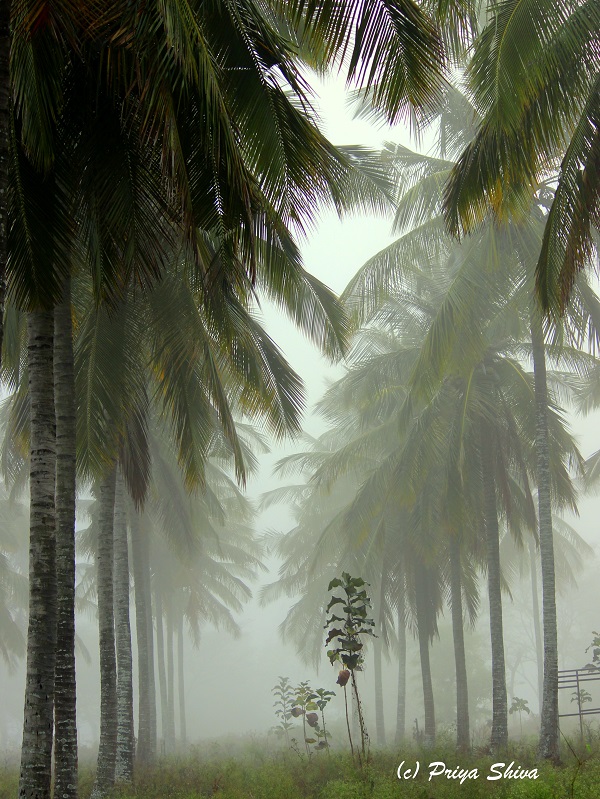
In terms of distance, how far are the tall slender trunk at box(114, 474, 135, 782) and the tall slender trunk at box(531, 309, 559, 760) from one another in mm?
6485

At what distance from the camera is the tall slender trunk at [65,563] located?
27.6 feet

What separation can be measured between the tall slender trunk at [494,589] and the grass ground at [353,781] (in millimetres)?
838

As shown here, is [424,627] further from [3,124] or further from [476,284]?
[3,124]

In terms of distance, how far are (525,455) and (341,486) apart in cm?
1385

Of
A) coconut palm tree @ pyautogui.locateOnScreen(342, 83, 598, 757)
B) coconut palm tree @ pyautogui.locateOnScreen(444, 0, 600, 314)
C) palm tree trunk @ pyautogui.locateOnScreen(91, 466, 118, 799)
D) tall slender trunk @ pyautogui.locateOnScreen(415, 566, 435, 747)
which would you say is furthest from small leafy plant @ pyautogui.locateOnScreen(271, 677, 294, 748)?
coconut palm tree @ pyautogui.locateOnScreen(444, 0, 600, 314)

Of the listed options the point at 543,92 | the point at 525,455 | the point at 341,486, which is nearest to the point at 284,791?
the point at 543,92

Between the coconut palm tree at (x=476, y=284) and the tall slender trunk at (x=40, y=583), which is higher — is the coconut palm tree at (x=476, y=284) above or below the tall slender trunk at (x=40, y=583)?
above

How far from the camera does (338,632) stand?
1171cm

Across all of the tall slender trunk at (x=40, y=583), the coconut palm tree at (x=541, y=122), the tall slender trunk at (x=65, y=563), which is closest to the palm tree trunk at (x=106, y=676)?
the tall slender trunk at (x=65, y=563)

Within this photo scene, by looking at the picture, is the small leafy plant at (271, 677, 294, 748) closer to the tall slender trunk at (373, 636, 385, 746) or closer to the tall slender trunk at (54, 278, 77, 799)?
the tall slender trunk at (373, 636, 385, 746)

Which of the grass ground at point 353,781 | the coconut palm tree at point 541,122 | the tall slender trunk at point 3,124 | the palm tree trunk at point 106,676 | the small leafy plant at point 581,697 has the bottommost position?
the grass ground at point 353,781

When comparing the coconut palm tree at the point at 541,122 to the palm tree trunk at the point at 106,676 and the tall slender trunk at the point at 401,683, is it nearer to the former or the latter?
the palm tree trunk at the point at 106,676

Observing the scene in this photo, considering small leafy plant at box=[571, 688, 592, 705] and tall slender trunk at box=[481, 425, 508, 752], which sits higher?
tall slender trunk at box=[481, 425, 508, 752]

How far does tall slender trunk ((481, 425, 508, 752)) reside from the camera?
51.3ft
